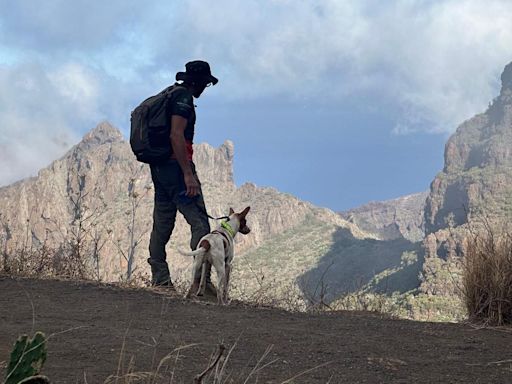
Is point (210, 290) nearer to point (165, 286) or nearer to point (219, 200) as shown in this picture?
point (165, 286)

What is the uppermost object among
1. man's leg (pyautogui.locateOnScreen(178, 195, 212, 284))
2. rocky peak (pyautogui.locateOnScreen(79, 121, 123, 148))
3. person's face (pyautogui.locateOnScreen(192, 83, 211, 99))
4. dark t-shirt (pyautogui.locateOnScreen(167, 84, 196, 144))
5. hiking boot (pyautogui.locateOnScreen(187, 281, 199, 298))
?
rocky peak (pyautogui.locateOnScreen(79, 121, 123, 148))

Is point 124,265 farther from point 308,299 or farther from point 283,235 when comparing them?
point 283,235

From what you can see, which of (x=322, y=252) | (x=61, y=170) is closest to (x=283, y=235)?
(x=322, y=252)


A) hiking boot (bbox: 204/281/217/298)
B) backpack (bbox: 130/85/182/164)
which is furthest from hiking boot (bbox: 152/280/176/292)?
backpack (bbox: 130/85/182/164)

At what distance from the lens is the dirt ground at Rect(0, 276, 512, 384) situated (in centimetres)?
275

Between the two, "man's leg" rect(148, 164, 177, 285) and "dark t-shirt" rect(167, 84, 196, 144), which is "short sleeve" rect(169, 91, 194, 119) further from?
"man's leg" rect(148, 164, 177, 285)

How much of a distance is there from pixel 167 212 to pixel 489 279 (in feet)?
10.1

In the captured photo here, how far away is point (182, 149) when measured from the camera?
230 inches

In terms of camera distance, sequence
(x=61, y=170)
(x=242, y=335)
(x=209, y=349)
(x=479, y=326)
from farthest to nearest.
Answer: (x=61, y=170)
(x=479, y=326)
(x=242, y=335)
(x=209, y=349)

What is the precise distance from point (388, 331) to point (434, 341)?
343mm

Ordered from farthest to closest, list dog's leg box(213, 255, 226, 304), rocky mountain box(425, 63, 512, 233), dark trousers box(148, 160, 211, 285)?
rocky mountain box(425, 63, 512, 233)
dark trousers box(148, 160, 211, 285)
dog's leg box(213, 255, 226, 304)

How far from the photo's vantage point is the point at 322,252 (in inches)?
4808

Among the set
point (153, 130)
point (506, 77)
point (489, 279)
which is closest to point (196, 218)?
point (153, 130)

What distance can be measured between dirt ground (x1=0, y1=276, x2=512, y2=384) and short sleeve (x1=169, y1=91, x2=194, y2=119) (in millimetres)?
1771
